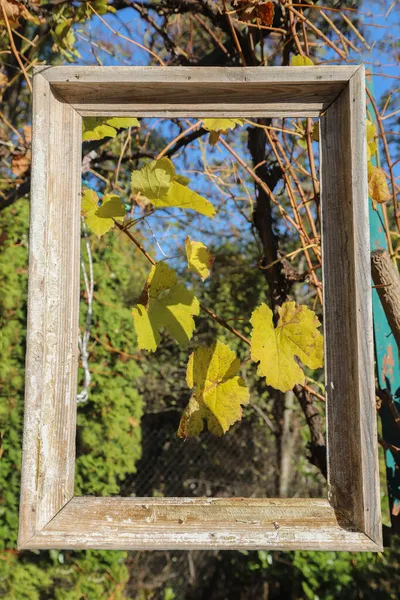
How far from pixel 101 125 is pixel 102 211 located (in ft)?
0.59

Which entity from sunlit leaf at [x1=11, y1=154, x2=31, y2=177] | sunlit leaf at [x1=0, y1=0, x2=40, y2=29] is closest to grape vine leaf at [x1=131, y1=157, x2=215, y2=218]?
sunlit leaf at [x1=0, y1=0, x2=40, y2=29]

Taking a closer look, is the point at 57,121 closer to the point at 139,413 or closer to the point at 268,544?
the point at 268,544

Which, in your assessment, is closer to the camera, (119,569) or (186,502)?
(186,502)

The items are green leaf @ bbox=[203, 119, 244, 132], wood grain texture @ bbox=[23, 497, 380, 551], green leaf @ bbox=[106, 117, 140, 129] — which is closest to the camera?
wood grain texture @ bbox=[23, 497, 380, 551]

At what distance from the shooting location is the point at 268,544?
0.60 meters

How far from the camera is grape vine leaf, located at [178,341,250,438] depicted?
0.76 metres

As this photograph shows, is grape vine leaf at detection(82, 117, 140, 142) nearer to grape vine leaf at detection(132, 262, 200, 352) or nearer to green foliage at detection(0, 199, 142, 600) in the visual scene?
grape vine leaf at detection(132, 262, 200, 352)

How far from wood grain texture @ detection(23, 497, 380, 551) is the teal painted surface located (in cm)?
55

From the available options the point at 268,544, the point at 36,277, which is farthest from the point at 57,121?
the point at 268,544

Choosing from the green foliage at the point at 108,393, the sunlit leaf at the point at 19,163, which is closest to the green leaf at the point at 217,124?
the sunlit leaf at the point at 19,163

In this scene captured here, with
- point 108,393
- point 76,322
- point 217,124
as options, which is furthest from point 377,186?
point 108,393

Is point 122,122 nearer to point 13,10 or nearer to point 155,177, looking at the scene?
point 155,177

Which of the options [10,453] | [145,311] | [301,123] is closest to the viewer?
[145,311]

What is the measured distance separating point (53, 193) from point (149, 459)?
3187 mm
